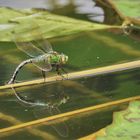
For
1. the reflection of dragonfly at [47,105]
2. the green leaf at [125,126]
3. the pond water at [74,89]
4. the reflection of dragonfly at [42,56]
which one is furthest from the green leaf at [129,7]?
the green leaf at [125,126]

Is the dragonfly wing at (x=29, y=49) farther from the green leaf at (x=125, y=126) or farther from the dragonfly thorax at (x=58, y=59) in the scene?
the green leaf at (x=125, y=126)

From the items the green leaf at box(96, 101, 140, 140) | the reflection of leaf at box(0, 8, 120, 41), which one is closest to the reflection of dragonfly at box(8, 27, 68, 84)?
the reflection of leaf at box(0, 8, 120, 41)

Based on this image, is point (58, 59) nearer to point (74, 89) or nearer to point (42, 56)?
point (42, 56)

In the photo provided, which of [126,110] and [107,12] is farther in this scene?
[107,12]

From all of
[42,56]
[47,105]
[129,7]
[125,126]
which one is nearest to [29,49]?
[42,56]

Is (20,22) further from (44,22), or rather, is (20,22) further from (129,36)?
(129,36)

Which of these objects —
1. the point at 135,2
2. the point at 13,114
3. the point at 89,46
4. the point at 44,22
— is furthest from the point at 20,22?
the point at 13,114
